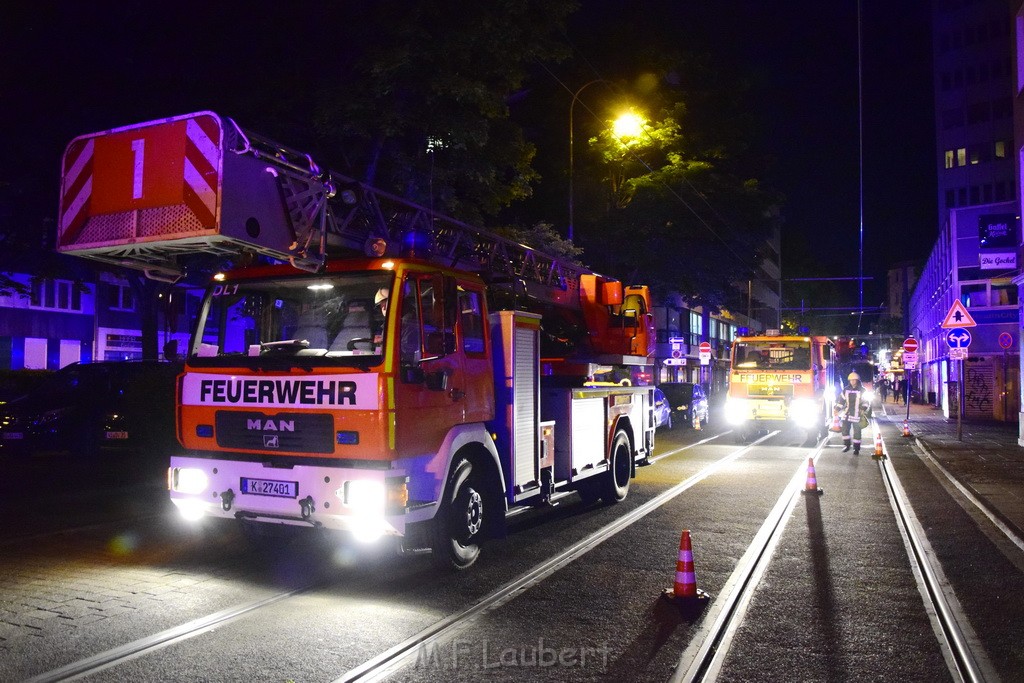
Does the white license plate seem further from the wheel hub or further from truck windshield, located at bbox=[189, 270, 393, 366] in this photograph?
the wheel hub

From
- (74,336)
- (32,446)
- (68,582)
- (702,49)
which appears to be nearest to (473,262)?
(68,582)

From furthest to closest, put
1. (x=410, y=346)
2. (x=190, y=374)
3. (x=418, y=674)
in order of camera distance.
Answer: (x=190, y=374), (x=410, y=346), (x=418, y=674)

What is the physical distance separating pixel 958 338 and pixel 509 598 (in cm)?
1741

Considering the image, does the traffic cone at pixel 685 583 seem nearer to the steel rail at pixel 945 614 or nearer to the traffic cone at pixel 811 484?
the steel rail at pixel 945 614

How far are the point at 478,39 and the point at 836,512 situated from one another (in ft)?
32.1

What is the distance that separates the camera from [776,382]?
75.5 ft

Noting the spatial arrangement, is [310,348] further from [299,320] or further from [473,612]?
[473,612]

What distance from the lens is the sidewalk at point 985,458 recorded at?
36.6ft

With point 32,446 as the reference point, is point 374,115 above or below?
above

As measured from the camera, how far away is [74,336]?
112 ft

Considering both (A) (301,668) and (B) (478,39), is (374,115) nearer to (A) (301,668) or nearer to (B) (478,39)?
(B) (478,39)

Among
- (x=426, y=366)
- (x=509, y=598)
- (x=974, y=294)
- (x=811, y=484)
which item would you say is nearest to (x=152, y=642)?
(x=509, y=598)

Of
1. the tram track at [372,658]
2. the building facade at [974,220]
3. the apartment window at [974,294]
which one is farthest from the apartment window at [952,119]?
the tram track at [372,658]

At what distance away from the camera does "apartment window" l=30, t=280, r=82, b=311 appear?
3253 cm
